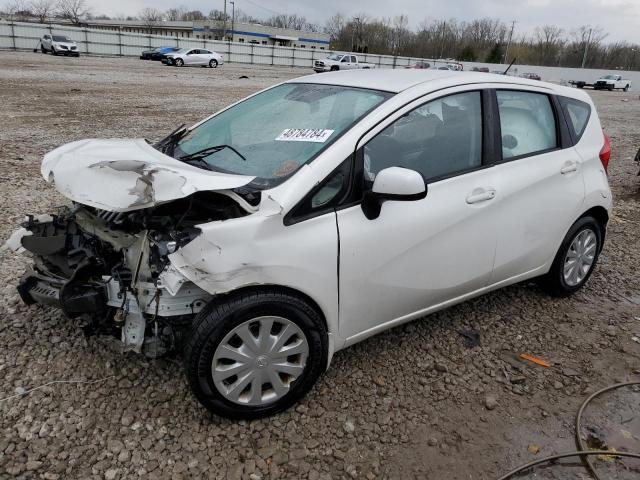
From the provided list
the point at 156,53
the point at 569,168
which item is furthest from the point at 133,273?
the point at 156,53

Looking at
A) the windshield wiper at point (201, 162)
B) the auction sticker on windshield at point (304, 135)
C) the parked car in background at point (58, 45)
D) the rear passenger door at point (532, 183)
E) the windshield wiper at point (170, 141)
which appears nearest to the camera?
the auction sticker on windshield at point (304, 135)

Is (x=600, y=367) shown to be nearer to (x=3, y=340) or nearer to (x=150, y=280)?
(x=150, y=280)

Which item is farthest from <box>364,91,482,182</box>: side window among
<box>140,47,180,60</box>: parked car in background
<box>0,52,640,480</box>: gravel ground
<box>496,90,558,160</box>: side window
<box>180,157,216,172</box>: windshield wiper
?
<box>140,47,180,60</box>: parked car in background

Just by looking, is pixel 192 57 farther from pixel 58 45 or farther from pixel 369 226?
pixel 369 226

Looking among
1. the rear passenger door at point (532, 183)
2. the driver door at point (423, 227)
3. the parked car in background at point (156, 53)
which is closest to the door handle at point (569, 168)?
the rear passenger door at point (532, 183)

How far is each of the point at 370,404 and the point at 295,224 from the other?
1.12m

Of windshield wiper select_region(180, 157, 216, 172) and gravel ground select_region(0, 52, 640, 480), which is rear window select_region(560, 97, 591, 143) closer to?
gravel ground select_region(0, 52, 640, 480)

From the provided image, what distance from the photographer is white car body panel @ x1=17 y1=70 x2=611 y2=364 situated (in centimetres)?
235

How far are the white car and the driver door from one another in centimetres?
3569

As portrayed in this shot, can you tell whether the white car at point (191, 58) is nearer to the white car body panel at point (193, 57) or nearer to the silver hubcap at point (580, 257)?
the white car body panel at point (193, 57)

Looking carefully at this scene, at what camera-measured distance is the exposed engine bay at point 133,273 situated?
242 centimetres

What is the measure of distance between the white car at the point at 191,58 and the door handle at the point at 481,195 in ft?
118

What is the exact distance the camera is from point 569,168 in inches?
143

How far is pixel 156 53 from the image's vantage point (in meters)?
39.5
